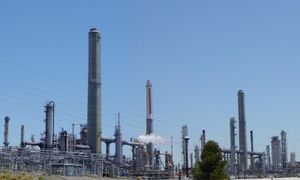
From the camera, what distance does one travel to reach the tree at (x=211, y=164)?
43.3m

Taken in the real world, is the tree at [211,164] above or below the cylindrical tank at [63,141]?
below

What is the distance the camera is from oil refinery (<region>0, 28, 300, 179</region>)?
59144mm

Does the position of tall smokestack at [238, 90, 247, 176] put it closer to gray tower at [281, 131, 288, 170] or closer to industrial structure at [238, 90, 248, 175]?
industrial structure at [238, 90, 248, 175]

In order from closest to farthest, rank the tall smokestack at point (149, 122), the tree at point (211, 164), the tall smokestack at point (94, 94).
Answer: the tree at point (211, 164) → the tall smokestack at point (94, 94) → the tall smokestack at point (149, 122)

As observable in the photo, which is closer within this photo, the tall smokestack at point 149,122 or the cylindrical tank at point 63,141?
the cylindrical tank at point 63,141

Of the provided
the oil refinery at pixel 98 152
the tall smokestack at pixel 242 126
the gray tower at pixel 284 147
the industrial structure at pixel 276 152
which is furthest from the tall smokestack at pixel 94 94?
the industrial structure at pixel 276 152

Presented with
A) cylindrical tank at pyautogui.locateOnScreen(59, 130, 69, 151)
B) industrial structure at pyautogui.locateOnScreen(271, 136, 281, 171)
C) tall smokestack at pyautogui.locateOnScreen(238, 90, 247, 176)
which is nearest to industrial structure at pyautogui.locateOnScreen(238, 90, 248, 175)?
tall smokestack at pyautogui.locateOnScreen(238, 90, 247, 176)

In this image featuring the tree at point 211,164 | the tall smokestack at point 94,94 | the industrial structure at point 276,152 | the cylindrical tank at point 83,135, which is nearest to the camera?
the tree at point 211,164

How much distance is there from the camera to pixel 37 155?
61312 millimetres

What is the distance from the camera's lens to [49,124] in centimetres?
9269

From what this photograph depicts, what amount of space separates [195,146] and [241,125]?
2460 centimetres

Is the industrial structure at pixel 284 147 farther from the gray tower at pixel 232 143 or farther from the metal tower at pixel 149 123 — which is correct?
the metal tower at pixel 149 123

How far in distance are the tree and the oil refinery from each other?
2685 mm

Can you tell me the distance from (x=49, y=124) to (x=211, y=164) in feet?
178
